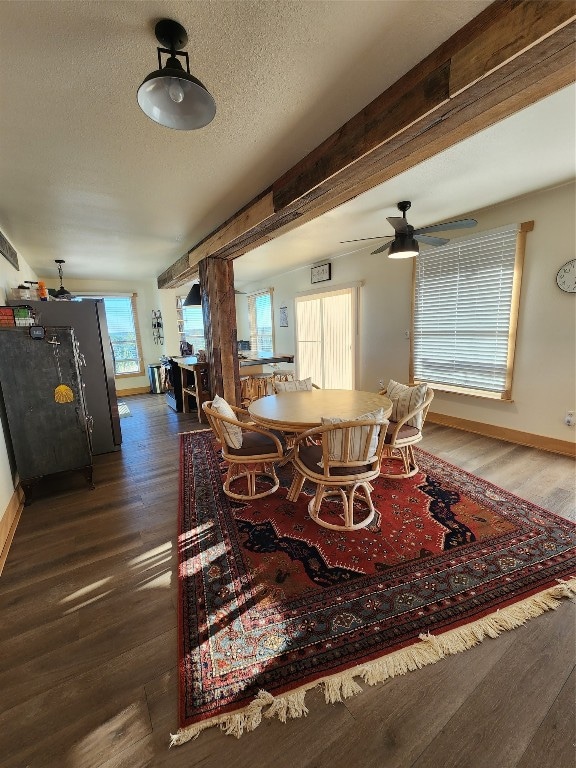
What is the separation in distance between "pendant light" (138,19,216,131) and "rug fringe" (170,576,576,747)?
7.59 ft

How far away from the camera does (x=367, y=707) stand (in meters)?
1.17

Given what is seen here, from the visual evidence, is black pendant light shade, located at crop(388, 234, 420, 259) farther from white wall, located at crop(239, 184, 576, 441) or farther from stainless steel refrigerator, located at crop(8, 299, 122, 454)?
stainless steel refrigerator, located at crop(8, 299, 122, 454)

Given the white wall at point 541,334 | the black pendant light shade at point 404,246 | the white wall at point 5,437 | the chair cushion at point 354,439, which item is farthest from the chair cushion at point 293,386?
the white wall at point 5,437

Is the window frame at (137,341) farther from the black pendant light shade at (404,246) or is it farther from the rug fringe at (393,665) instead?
the rug fringe at (393,665)

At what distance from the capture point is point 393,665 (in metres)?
1.30

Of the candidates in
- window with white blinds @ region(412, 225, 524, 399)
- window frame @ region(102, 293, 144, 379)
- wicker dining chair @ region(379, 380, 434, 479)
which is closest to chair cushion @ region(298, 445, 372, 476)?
wicker dining chair @ region(379, 380, 434, 479)

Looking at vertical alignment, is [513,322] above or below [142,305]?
below

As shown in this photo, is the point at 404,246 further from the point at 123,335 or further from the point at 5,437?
the point at 123,335

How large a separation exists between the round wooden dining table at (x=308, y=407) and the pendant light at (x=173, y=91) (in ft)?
5.81

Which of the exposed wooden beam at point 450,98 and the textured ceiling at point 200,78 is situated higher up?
the textured ceiling at point 200,78

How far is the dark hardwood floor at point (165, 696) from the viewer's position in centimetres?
106

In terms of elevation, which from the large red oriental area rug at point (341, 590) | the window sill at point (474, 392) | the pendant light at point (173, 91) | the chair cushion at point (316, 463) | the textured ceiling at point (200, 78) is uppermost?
the textured ceiling at point (200, 78)

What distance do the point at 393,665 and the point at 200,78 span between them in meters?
2.76

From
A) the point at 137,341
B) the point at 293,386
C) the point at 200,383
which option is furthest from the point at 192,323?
the point at 293,386
